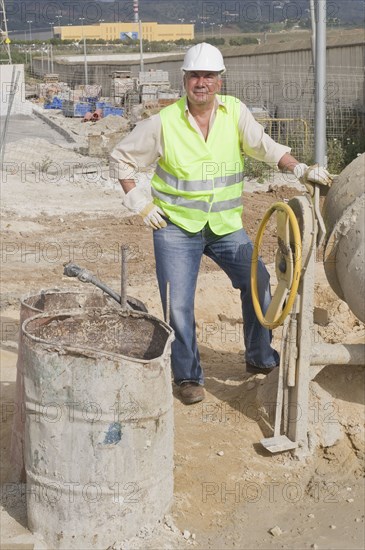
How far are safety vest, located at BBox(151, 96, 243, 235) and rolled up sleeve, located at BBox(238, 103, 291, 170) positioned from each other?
0.04 m

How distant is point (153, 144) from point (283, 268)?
1.13 metres

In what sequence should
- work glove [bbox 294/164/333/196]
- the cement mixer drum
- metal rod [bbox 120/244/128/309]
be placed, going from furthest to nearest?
work glove [bbox 294/164/333/196]
the cement mixer drum
metal rod [bbox 120/244/128/309]

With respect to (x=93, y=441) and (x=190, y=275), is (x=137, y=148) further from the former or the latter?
(x=93, y=441)

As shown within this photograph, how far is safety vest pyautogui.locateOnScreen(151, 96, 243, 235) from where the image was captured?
515 centimetres

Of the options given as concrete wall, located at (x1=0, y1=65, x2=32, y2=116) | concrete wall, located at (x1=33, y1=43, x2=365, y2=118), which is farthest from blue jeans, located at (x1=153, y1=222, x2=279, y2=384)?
Answer: concrete wall, located at (x1=0, y1=65, x2=32, y2=116)

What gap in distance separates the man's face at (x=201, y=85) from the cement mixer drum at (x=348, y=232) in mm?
926

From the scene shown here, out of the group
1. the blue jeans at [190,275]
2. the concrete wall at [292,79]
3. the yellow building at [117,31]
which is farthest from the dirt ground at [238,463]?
the yellow building at [117,31]

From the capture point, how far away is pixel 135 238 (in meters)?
10.8

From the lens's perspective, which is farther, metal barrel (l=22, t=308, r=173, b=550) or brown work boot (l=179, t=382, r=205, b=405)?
brown work boot (l=179, t=382, r=205, b=405)

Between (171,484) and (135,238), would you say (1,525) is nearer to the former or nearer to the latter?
(171,484)

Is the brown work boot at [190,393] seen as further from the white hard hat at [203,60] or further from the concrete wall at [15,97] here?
the concrete wall at [15,97]

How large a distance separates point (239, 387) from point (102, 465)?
1.89 metres

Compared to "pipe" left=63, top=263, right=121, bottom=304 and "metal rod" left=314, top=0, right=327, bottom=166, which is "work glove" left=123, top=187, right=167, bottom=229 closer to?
"pipe" left=63, top=263, right=121, bottom=304

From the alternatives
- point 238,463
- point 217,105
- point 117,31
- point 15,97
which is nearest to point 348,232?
point 217,105
